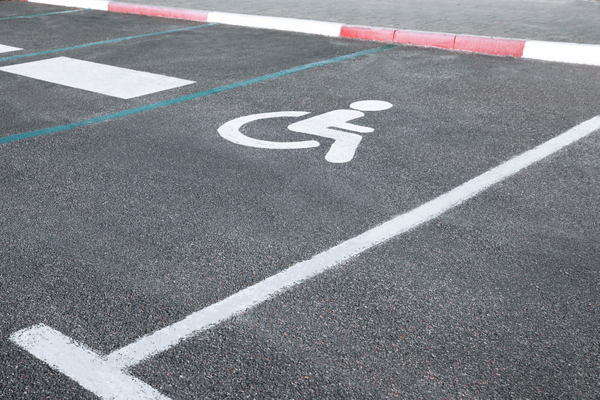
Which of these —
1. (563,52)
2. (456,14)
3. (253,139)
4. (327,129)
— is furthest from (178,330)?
(456,14)

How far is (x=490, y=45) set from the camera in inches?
289

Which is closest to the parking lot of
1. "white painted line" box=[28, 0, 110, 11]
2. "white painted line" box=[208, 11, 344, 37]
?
"white painted line" box=[208, 11, 344, 37]

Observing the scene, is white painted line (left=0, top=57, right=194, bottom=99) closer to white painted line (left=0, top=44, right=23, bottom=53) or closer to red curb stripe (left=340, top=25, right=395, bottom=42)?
white painted line (left=0, top=44, right=23, bottom=53)

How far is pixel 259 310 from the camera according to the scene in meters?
2.58

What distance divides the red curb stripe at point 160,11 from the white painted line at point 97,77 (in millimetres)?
3324

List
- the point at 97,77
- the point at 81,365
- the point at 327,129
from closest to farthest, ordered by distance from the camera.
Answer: the point at 81,365
the point at 327,129
the point at 97,77

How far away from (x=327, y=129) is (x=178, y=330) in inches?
106

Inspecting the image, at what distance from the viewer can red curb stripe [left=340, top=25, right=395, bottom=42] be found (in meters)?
8.21

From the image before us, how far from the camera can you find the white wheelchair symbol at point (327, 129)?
14.4 feet

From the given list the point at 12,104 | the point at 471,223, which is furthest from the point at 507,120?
the point at 12,104

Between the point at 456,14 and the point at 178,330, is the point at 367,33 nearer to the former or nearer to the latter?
the point at 456,14

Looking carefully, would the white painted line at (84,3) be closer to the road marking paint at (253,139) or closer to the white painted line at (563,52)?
the road marking paint at (253,139)

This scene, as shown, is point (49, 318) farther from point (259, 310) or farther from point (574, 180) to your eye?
point (574, 180)

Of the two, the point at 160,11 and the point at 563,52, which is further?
the point at 160,11
